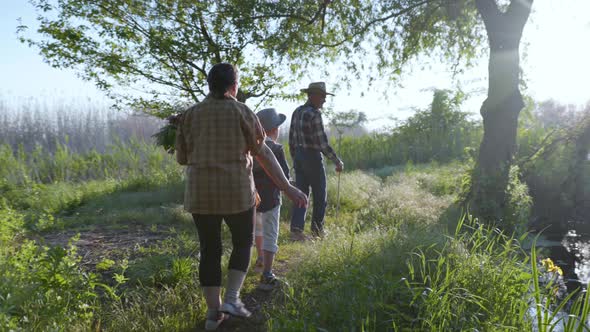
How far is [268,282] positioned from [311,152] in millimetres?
2107

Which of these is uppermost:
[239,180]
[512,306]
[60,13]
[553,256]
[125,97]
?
[60,13]

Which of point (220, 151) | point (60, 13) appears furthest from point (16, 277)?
point (60, 13)

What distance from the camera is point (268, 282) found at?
13.9 feet

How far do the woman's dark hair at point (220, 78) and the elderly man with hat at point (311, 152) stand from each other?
272 centimetres

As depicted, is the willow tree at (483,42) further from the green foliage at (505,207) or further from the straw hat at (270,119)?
the straw hat at (270,119)

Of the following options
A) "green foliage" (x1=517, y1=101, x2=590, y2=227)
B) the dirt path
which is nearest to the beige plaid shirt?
the dirt path

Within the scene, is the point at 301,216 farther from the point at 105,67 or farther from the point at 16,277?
the point at 105,67

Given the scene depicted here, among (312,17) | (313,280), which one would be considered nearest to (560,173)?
(312,17)

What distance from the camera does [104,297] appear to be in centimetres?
390

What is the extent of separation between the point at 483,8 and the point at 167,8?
490cm

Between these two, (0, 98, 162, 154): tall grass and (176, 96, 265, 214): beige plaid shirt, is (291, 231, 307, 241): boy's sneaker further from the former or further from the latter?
(0, 98, 162, 154): tall grass

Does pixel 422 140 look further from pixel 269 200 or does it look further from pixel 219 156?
pixel 219 156

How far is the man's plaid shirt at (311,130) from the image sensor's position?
5730 millimetres

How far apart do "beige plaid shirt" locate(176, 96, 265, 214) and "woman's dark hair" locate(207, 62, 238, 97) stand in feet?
0.18
